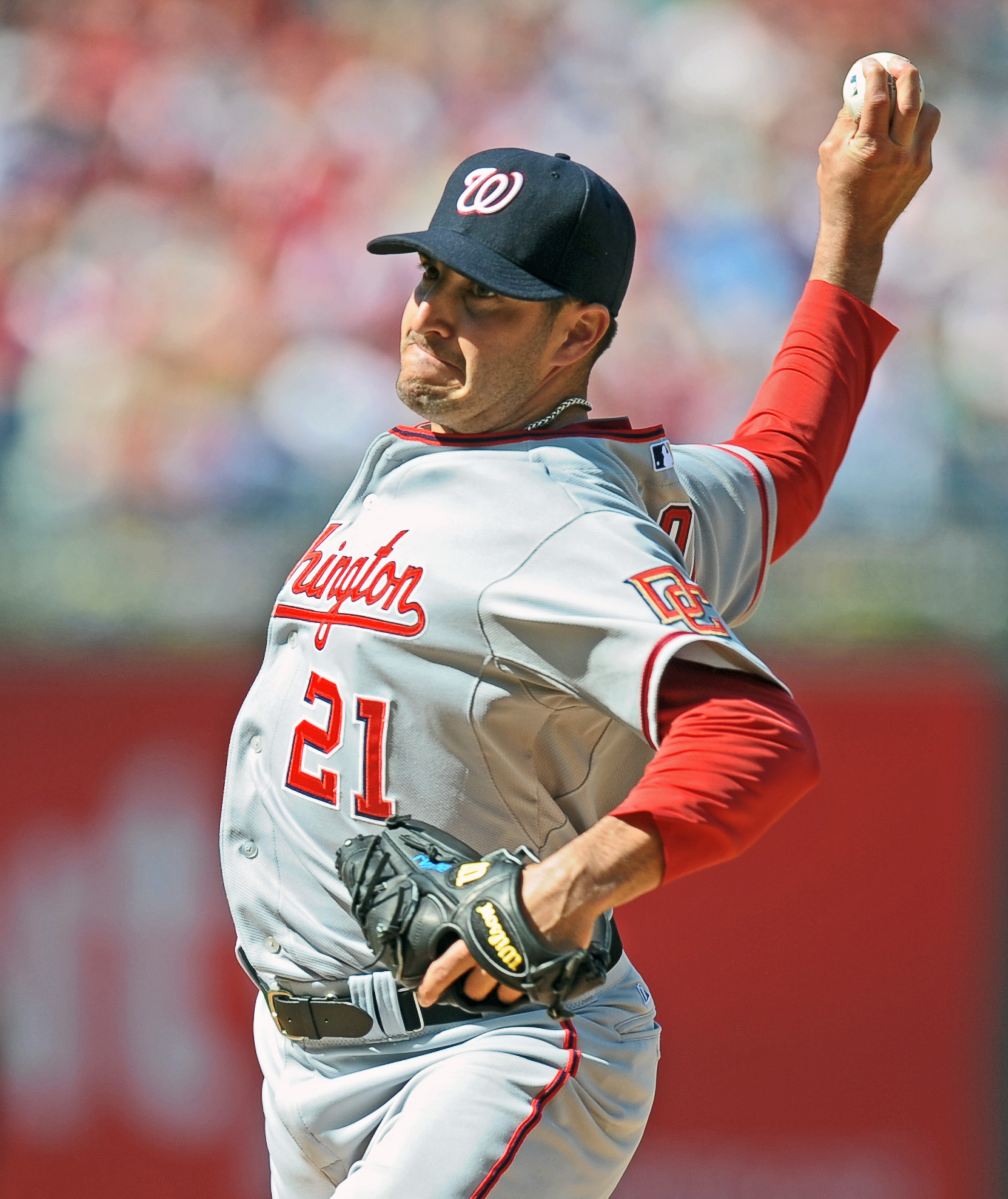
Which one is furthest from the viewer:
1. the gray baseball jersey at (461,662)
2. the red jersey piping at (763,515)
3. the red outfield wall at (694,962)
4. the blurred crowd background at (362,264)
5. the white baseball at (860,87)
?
the blurred crowd background at (362,264)

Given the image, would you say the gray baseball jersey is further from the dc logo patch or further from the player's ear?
the player's ear

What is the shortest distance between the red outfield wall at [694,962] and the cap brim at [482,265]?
2.94 m

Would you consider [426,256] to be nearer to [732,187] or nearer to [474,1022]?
[474,1022]

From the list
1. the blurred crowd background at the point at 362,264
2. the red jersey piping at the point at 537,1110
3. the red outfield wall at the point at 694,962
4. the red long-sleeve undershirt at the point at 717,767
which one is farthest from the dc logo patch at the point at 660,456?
the blurred crowd background at the point at 362,264

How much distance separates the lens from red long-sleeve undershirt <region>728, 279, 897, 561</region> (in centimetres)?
232

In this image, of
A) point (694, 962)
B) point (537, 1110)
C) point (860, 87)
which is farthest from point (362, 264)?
point (537, 1110)

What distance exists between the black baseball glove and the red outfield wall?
295cm

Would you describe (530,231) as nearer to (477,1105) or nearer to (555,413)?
(555,413)

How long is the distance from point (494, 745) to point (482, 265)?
0.58m

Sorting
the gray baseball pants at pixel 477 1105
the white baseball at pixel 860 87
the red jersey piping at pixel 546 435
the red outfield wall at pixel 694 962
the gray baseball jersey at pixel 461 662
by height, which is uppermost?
the white baseball at pixel 860 87

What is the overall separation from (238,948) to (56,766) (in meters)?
2.95

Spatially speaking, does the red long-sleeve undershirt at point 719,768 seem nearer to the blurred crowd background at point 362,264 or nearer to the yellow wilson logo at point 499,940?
the yellow wilson logo at point 499,940

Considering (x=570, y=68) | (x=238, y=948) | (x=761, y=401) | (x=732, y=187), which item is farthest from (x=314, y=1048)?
(x=570, y=68)

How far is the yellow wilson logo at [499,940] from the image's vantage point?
1489 mm
